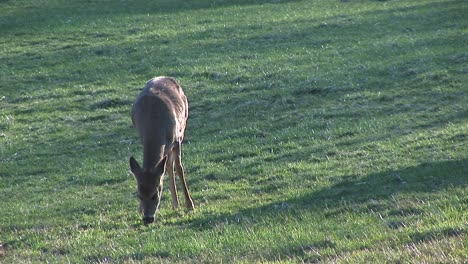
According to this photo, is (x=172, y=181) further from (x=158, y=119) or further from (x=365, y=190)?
(x=365, y=190)

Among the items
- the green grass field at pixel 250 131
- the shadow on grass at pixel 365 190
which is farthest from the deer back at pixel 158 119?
the shadow on grass at pixel 365 190

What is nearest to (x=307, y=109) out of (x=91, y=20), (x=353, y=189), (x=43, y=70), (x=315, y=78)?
(x=315, y=78)

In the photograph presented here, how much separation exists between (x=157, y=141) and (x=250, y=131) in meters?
5.85

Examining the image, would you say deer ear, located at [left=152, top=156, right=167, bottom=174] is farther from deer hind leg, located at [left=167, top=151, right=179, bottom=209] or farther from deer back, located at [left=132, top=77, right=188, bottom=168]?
deer hind leg, located at [left=167, top=151, right=179, bottom=209]

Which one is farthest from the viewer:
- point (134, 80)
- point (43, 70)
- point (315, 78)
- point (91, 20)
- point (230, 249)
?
point (91, 20)

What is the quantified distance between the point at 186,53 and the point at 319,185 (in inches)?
566

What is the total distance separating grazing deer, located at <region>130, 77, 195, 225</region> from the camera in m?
13.5

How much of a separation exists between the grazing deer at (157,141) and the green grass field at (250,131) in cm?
43

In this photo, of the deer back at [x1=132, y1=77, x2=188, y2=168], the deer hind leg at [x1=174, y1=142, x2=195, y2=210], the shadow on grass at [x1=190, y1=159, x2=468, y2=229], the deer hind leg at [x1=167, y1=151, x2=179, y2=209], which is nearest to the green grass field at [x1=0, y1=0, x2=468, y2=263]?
the shadow on grass at [x1=190, y1=159, x2=468, y2=229]

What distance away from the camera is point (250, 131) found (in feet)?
65.5

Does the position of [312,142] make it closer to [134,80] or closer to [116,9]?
[134,80]

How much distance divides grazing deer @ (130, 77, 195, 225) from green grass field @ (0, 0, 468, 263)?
0.43 metres

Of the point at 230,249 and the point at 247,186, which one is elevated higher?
the point at 230,249

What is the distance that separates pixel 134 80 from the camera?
26062 millimetres
